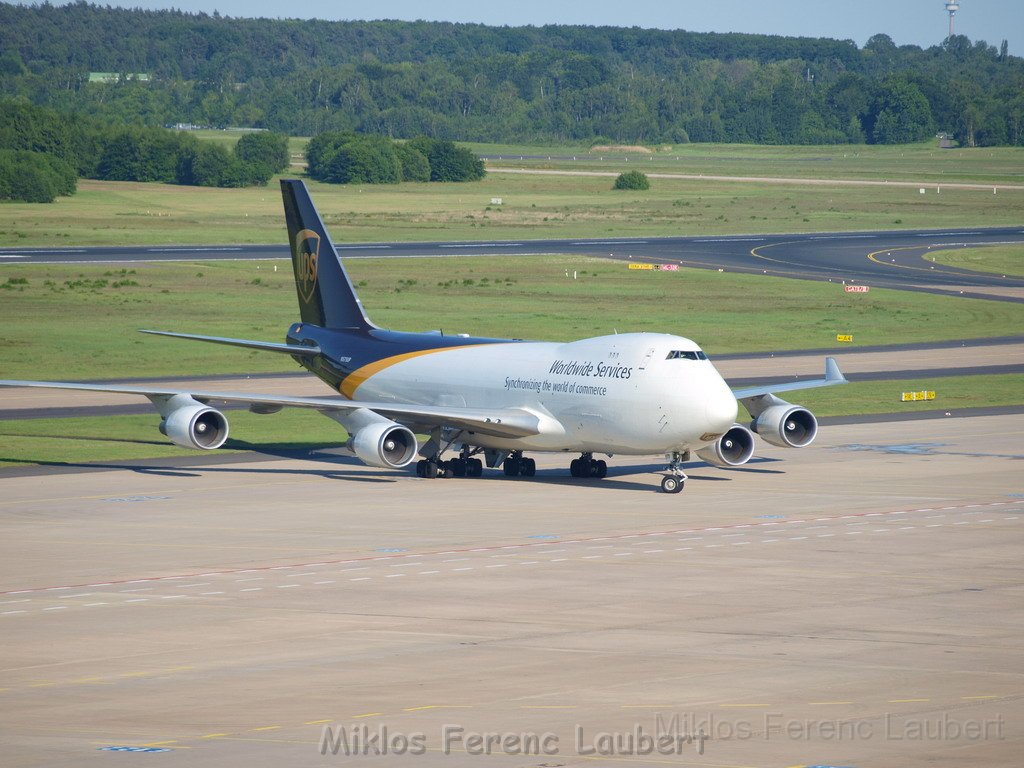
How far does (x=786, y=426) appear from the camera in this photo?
53.8 meters

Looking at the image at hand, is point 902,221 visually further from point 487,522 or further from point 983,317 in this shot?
point 487,522

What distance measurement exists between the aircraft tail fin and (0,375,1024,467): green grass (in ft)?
17.7

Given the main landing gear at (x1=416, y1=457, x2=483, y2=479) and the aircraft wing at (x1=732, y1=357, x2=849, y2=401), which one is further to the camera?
the aircraft wing at (x1=732, y1=357, x2=849, y2=401)

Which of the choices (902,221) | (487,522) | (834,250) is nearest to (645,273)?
(834,250)

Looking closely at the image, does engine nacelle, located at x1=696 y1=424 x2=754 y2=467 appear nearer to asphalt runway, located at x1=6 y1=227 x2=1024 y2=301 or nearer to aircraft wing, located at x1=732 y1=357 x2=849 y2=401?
aircraft wing, located at x1=732 y1=357 x2=849 y2=401

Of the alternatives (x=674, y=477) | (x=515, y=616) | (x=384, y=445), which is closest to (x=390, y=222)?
(x=384, y=445)

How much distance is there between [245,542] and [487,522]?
688 centimetres

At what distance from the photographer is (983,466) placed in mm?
54688

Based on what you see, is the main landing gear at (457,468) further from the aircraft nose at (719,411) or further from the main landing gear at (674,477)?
the aircraft nose at (719,411)

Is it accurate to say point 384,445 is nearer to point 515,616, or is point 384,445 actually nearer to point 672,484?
point 672,484

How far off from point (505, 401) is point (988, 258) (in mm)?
103817

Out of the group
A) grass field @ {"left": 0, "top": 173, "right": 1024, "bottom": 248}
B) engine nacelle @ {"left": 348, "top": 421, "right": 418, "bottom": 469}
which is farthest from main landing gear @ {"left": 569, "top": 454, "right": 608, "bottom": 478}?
grass field @ {"left": 0, "top": 173, "right": 1024, "bottom": 248}

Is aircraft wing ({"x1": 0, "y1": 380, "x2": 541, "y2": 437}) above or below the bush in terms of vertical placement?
below

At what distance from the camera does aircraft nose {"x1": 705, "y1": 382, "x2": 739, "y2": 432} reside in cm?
4675
